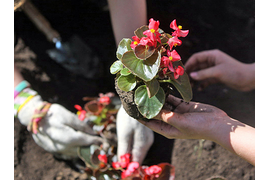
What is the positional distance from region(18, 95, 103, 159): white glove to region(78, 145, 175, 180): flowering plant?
68mm

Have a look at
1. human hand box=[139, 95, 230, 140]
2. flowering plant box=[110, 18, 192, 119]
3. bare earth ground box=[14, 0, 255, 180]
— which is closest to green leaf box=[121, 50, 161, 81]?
flowering plant box=[110, 18, 192, 119]

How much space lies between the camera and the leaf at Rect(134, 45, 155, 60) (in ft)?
2.33

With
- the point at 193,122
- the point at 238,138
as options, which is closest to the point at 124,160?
the point at 193,122

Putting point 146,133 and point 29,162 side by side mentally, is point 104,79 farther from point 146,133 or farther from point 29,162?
point 29,162

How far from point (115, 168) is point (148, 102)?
2.07ft

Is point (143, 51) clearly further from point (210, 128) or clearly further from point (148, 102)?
point (210, 128)

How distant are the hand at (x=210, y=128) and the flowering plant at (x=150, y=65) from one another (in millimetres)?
87

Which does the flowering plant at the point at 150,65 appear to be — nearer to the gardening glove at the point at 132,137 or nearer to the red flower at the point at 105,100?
the gardening glove at the point at 132,137

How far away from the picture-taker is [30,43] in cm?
197

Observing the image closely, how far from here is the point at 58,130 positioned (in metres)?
1.27

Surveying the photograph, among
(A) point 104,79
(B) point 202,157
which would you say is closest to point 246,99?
(B) point 202,157

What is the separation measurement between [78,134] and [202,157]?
2.72 ft

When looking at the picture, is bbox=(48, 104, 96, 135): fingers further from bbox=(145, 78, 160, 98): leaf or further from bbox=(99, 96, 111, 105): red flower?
bbox=(145, 78, 160, 98): leaf

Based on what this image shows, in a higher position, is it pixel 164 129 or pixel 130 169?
pixel 164 129
